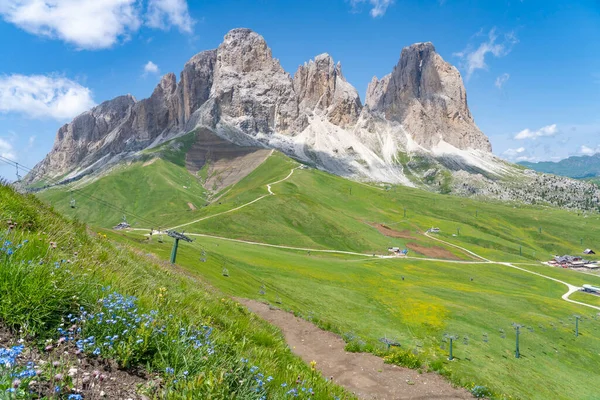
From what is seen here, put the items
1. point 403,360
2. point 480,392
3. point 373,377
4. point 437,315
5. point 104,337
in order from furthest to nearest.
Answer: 1. point 437,315
2. point 403,360
3. point 480,392
4. point 373,377
5. point 104,337

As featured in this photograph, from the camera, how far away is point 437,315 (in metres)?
56.2

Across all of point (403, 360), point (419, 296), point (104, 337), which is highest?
point (104, 337)

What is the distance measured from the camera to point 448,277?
104 m

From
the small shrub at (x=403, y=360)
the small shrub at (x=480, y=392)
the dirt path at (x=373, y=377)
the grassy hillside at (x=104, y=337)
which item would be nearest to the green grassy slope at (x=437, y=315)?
the small shrub at (x=480, y=392)

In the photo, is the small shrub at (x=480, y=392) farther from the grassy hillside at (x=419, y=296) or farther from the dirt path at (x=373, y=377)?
the grassy hillside at (x=419, y=296)

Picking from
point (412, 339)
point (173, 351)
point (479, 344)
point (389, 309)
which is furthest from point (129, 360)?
point (389, 309)

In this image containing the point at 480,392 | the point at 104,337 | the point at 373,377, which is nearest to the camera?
the point at 104,337

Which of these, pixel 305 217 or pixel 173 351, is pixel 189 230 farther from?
pixel 173 351

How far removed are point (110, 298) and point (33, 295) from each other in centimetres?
98

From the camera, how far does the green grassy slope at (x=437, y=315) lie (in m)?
38.2

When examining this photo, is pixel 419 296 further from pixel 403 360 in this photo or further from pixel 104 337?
pixel 104 337

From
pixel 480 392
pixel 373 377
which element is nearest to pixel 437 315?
pixel 480 392

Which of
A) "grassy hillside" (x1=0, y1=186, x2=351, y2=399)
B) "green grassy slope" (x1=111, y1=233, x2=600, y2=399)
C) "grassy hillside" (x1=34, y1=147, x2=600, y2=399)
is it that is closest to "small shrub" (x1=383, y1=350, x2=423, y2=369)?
"grassy hillside" (x1=34, y1=147, x2=600, y2=399)

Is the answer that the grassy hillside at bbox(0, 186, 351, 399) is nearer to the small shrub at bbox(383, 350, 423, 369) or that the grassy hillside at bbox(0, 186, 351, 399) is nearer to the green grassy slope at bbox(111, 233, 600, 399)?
the small shrub at bbox(383, 350, 423, 369)
